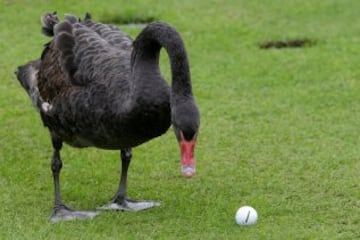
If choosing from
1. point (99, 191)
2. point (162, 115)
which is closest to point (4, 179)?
point (99, 191)

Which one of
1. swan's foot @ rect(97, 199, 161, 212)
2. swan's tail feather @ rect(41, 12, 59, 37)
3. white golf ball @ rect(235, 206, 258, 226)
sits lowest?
swan's foot @ rect(97, 199, 161, 212)

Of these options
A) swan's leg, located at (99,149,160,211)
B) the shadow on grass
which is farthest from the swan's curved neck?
the shadow on grass

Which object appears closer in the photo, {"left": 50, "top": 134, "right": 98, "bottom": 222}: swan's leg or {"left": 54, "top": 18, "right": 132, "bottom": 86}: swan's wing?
{"left": 54, "top": 18, "right": 132, "bottom": 86}: swan's wing

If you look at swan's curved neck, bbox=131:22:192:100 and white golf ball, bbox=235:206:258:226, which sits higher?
swan's curved neck, bbox=131:22:192:100

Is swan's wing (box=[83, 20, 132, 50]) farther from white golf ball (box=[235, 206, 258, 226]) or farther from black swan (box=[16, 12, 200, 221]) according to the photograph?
white golf ball (box=[235, 206, 258, 226])

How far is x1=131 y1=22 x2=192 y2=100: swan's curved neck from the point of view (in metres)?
5.21

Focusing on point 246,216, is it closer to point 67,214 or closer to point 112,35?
point 67,214

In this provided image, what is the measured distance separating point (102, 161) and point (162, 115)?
2091 mm

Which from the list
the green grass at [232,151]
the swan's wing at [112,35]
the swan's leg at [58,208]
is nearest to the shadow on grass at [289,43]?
the green grass at [232,151]

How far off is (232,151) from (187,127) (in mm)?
2662

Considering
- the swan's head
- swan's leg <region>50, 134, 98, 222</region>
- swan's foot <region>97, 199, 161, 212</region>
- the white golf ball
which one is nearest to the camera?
the swan's head

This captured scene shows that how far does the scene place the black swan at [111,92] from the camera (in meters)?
5.25

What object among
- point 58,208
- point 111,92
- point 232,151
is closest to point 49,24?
point 111,92

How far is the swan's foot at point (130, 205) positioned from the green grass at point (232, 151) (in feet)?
0.32
